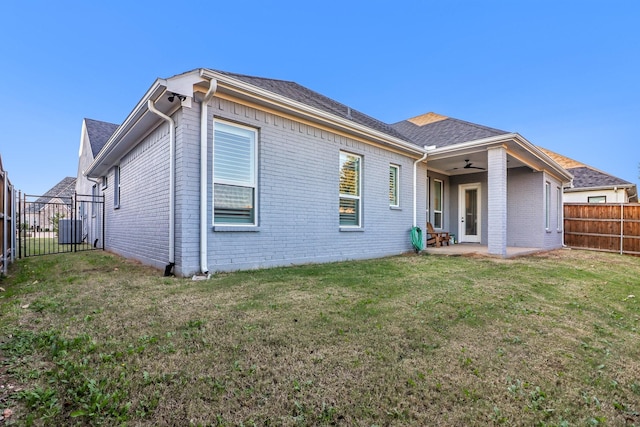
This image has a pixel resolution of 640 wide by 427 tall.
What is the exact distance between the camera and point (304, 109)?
6105mm

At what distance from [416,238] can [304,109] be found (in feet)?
17.1

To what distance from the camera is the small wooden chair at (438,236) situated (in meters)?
10.6

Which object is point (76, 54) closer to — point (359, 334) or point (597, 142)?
point (359, 334)

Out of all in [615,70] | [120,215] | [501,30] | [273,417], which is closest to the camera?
[273,417]

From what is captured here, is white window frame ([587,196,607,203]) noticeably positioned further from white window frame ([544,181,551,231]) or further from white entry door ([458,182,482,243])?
white entry door ([458,182,482,243])

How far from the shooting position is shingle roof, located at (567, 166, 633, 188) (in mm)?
16038

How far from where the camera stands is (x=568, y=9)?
12867mm

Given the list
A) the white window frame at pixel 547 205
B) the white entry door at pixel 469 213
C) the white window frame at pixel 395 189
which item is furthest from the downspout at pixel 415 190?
the white window frame at pixel 547 205

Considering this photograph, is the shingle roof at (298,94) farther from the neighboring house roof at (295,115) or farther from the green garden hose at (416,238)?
the green garden hose at (416,238)

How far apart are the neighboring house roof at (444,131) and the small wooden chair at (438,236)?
121 inches

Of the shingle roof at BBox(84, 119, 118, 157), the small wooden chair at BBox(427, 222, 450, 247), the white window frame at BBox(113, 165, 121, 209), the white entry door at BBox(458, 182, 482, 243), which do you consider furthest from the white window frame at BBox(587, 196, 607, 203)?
the shingle roof at BBox(84, 119, 118, 157)

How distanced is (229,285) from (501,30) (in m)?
18.8

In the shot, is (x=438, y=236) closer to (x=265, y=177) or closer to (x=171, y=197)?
(x=265, y=177)

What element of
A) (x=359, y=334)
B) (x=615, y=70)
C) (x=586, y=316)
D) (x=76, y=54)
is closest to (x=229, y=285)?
(x=359, y=334)
